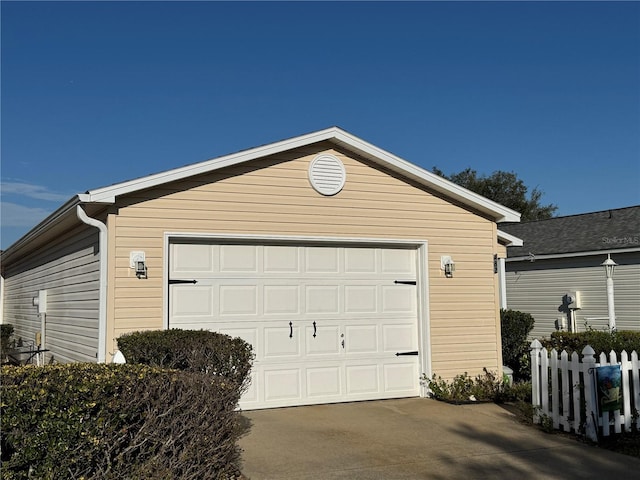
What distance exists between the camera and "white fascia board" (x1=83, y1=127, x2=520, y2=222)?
26.7ft

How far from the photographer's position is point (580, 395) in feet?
24.0

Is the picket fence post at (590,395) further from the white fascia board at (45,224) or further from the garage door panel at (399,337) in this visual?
the white fascia board at (45,224)

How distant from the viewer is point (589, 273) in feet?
57.1

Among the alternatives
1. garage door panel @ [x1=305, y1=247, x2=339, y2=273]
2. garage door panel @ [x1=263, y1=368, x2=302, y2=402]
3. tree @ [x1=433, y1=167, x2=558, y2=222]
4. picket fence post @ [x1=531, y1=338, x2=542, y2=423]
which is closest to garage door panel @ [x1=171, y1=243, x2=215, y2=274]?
garage door panel @ [x1=305, y1=247, x2=339, y2=273]

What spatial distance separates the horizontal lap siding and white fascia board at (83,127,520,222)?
3.48 feet

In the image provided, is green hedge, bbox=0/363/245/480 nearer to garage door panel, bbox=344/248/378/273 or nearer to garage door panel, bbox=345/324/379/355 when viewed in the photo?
garage door panel, bbox=345/324/379/355

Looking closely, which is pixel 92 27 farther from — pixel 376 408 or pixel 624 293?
pixel 624 293

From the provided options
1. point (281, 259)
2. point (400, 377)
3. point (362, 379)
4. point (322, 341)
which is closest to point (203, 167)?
point (281, 259)

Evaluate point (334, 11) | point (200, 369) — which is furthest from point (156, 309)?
point (334, 11)

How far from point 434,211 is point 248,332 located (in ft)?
12.3

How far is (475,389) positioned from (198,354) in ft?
17.2

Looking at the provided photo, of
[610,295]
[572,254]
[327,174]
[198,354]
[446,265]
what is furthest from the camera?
[572,254]

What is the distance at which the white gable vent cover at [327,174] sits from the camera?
9602 millimetres

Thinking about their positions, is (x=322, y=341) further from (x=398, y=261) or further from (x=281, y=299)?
(x=398, y=261)
